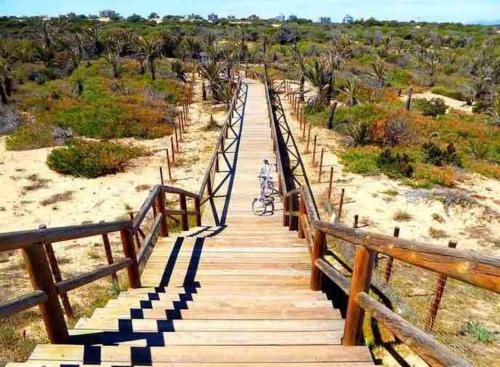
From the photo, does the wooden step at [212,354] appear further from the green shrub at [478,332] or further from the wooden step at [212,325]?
the green shrub at [478,332]

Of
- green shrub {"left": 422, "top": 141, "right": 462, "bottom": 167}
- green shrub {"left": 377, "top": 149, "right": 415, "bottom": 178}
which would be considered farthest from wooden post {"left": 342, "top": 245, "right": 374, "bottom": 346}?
green shrub {"left": 422, "top": 141, "right": 462, "bottom": 167}

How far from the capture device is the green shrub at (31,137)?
16.5 metres

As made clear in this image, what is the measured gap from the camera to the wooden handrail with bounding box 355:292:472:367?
1.80 m

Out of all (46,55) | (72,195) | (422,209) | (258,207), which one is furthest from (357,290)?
(46,55)

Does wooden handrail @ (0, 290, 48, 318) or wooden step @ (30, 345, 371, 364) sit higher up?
wooden handrail @ (0, 290, 48, 318)

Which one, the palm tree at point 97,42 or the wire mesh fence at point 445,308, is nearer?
the wire mesh fence at point 445,308

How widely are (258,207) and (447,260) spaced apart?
8.12 meters

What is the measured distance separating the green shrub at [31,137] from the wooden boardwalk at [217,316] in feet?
42.1

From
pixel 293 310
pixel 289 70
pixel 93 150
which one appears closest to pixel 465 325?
pixel 293 310

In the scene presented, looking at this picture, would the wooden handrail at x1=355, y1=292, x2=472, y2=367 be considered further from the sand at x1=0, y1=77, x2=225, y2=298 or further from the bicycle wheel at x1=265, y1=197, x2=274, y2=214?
the bicycle wheel at x1=265, y1=197, x2=274, y2=214

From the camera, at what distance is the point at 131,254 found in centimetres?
443

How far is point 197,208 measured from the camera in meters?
8.52

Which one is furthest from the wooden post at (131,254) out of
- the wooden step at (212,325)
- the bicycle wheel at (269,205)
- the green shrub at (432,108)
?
the green shrub at (432,108)

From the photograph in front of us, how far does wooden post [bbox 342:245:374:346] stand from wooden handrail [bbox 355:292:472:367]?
135mm
